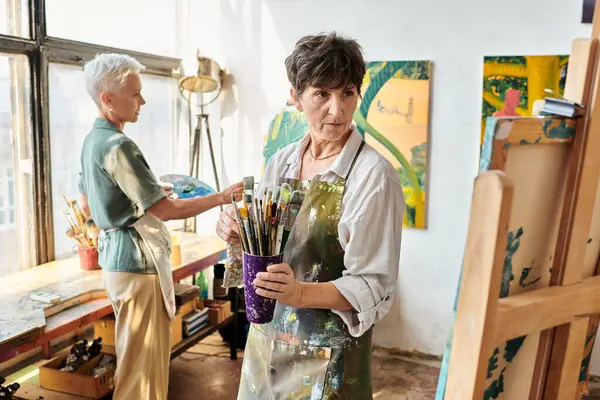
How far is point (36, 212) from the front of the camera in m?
3.20

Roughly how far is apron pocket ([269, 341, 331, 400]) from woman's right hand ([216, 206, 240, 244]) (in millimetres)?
295

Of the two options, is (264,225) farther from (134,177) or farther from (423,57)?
(423,57)

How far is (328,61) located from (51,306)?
178cm

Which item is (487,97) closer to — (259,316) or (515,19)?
(515,19)

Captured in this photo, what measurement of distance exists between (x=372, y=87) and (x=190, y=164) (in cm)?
145

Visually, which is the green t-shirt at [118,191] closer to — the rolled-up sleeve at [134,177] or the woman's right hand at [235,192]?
the rolled-up sleeve at [134,177]

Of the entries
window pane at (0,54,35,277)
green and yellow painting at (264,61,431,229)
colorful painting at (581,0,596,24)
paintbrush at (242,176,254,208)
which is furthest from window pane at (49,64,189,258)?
colorful painting at (581,0,596,24)

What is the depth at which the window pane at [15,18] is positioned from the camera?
9.83ft

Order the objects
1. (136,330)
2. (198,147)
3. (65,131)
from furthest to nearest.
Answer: (198,147)
(65,131)
(136,330)

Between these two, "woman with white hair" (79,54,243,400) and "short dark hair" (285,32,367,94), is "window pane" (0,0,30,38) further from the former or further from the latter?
"short dark hair" (285,32,367,94)

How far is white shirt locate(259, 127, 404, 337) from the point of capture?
4.37ft

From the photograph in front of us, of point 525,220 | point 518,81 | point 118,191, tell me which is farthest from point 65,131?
point 525,220

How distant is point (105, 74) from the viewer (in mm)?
2629

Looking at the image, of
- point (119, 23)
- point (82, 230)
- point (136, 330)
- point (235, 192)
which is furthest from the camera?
point (119, 23)
